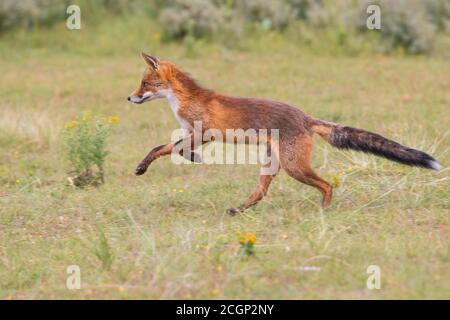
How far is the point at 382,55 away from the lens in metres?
17.2

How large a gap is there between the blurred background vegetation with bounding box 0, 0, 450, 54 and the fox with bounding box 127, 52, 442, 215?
793 centimetres

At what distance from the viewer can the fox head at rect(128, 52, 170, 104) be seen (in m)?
8.96

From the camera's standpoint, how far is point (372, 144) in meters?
8.43

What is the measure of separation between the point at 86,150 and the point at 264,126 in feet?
7.32

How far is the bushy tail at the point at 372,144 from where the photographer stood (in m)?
8.16

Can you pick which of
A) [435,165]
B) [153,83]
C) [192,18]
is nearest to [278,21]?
[192,18]

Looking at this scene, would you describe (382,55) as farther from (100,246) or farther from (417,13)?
(100,246)

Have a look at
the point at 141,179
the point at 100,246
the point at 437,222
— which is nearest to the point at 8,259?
the point at 100,246

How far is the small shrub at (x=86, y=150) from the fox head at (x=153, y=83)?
784 millimetres

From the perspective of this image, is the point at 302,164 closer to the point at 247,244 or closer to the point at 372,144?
the point at 372,144

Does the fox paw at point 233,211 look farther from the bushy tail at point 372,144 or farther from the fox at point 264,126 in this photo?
the bushy tail at point 372,144

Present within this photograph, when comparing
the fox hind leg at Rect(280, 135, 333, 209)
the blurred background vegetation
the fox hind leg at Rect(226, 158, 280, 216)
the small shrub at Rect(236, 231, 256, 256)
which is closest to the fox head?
the fox hind leg at Rect(226, 158, 280, 216)

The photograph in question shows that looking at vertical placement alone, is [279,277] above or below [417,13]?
below
